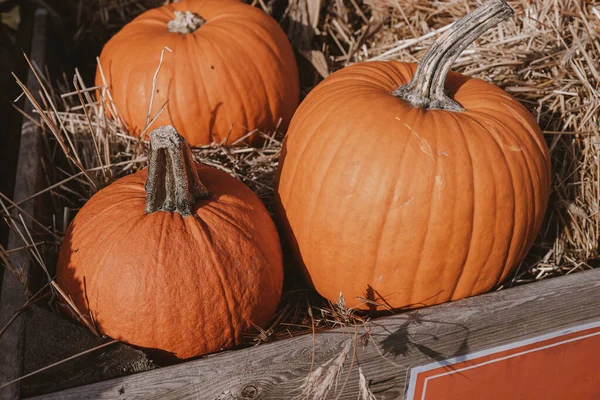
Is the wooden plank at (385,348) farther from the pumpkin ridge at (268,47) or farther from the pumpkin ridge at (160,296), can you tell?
the pumpkin ridge at (268,47)

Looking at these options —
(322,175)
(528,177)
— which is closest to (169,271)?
(322,175)

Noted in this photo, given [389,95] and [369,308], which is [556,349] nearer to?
[369,308]

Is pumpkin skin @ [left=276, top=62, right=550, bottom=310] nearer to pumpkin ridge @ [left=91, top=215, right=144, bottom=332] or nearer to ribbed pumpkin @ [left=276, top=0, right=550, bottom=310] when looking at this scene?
ribbed pumpkin @ [left=276, top=0, right=550, bottom=310]

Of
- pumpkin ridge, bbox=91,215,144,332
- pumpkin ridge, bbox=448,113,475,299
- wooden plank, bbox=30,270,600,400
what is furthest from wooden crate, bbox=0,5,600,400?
pumpkin ridge, bbox=91,215,144,332

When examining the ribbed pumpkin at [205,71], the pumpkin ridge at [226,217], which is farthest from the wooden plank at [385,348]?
the ribbed pumpkin at [205,71]

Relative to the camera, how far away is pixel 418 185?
182 cm

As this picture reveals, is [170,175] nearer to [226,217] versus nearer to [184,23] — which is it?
[226,217]

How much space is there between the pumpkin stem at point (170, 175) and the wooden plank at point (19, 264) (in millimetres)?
522

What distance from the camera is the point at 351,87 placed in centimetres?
207

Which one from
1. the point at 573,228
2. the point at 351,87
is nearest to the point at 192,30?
the point at 351,87

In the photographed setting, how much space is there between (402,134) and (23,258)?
4.49 feet

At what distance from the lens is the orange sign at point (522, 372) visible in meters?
1.94

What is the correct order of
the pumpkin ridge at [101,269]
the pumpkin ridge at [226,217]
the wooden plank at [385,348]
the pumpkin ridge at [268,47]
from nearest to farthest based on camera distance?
the wooden plank at [385,348]
the pumpkin ridge at [101,269]
the pumpkin ridge at [226,217]
the pumpkin ridge at [268,47]

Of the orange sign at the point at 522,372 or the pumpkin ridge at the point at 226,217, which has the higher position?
the pumpkin ridge at the point at 226,217
